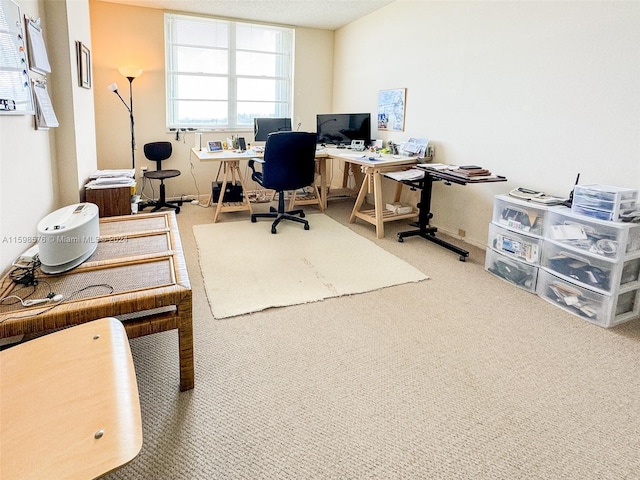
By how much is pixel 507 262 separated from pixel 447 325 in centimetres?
99

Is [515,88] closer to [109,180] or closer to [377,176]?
[377,176]

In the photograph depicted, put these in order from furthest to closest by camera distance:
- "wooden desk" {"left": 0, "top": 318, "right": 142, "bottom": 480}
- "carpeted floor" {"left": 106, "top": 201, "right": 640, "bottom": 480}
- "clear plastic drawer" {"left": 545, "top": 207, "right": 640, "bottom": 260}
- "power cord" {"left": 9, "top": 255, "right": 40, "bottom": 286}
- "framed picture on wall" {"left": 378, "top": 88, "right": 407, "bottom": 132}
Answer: "framed picture on wall" {"left": 378, "top": 88, "right": 407, "bottom": 132} < "clear plastic drawer" {"left": 545, "top": 207, "right": 640, "bottom": 260} < "power cord" {"left": 9, "top": 255, "right": 40, "bottom": 286} < "carpeted floor" {"left": 106, "top": 201, "right": 640, "bottom": 480} < "wooden desk" {"left": 0, "top": 318, "right": 142, "bottom": 480}

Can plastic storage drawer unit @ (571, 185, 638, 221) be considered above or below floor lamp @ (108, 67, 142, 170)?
below

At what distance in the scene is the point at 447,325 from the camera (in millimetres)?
2340

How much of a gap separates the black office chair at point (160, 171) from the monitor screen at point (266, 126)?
1.10 meters

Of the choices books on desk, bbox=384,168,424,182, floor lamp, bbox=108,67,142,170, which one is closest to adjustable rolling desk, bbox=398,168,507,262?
books on desk, bbox=384,168,424,182

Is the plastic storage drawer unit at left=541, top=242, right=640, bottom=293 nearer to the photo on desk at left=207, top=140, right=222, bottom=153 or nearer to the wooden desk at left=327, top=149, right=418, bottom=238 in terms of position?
the wooden desk at left=327, top=149, right=418, bottom=238

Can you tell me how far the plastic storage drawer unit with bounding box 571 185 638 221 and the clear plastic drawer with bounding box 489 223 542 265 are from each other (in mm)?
354

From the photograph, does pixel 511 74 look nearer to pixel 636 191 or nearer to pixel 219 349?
pixel 636 191

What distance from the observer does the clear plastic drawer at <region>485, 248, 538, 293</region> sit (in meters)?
2.81

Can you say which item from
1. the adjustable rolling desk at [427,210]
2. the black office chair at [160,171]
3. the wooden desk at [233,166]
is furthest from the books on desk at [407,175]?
the black office chair at [160,171]

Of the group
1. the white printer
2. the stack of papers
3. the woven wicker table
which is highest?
the stack of papers

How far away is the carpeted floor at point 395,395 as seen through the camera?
1.39 m

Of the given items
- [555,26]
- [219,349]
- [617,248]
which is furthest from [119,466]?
[555,26]
